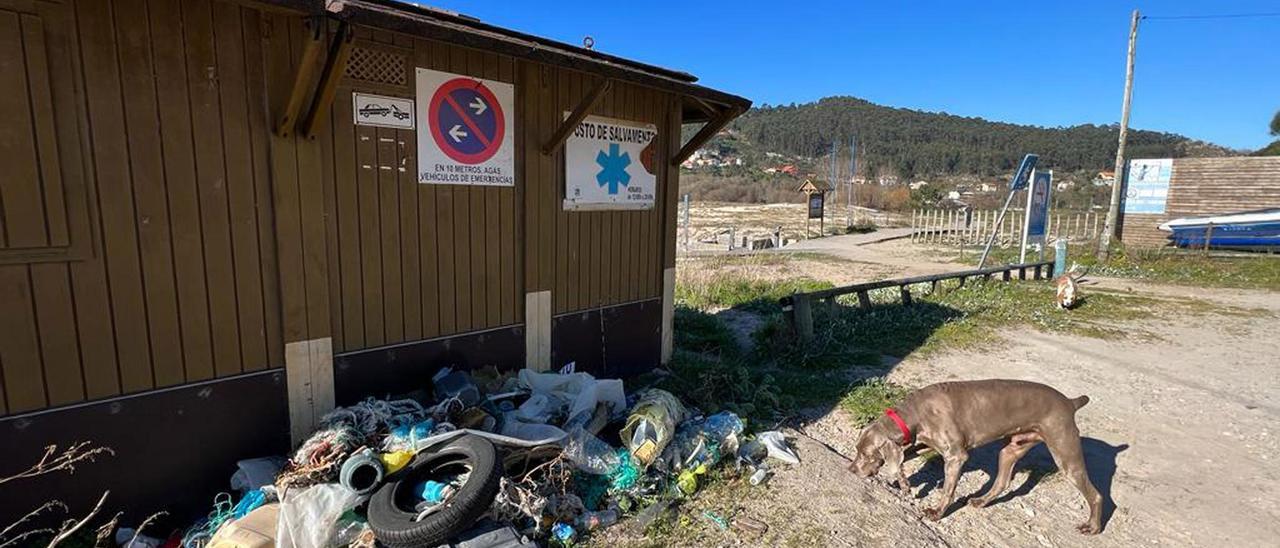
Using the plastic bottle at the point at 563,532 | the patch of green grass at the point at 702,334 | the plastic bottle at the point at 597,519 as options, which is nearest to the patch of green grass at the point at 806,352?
the patch of green grass at the point at 702,334

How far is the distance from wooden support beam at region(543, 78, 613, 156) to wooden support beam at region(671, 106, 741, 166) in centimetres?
167

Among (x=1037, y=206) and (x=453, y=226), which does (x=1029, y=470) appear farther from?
(x=1037, y=206)

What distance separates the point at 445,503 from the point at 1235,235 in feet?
77.8

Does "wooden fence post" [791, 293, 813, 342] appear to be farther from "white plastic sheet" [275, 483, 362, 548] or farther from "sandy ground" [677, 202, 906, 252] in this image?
"sandy ground" [677, 202, 906, 252]

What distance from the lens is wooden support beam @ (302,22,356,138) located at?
11.1ft

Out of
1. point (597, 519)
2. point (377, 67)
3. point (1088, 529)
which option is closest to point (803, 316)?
point (1088, 529)

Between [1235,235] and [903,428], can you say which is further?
[1235,235]

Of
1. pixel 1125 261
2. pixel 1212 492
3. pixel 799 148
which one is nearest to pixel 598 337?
pixel 1212 492

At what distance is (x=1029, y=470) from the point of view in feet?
16.6

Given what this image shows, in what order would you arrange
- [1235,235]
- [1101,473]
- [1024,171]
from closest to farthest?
[1101,473]
[1024,171]
[1235,235]

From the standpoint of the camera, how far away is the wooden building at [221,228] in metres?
3.10

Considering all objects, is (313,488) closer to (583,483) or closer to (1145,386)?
(583,483)

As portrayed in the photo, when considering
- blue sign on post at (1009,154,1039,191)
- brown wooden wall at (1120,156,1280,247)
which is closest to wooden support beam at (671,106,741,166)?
blue sign on post at (1009,154,1039,191)

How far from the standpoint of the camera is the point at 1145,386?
23.1 feet
